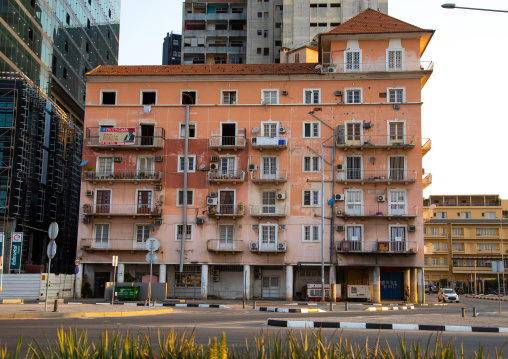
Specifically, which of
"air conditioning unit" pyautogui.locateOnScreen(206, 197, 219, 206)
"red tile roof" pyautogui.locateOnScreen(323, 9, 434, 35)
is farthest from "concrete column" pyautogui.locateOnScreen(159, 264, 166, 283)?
"red tile roof" pyautogui.locateOnScreen(323, 9, 434, 35)

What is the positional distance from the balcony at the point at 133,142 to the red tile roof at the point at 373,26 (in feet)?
54.0

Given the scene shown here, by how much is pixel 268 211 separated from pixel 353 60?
14.5 metres

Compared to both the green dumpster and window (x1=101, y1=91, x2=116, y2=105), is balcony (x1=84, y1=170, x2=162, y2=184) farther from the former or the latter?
the green dumpster

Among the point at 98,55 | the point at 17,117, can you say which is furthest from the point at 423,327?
the point at 98,55

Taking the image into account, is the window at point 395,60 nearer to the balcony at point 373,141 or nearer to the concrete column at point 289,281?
the balcony at point 373,141

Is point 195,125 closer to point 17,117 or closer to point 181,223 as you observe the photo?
point 181,223

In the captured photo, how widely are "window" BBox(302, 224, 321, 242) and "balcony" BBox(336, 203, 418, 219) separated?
2.14 m

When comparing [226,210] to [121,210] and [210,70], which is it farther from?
[210,70]

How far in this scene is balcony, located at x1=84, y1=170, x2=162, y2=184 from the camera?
4878 cm

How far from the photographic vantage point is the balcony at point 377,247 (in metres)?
46.8

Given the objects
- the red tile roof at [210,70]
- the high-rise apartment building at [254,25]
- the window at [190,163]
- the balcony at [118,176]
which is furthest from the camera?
the high-rise apartment building at [254,25]

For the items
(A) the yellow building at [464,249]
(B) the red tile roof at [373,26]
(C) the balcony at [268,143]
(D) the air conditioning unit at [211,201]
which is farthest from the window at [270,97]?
(A) the yellow building at [464,249]

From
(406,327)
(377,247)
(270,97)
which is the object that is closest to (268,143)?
(270,97)

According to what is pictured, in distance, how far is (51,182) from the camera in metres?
57.9
